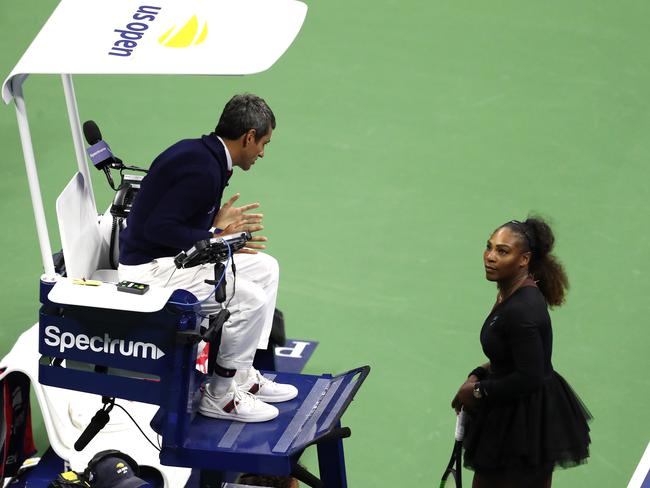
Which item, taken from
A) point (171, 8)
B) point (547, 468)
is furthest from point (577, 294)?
point (171, 8)

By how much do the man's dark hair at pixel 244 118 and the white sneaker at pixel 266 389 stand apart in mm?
1147

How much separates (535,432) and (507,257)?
795 millimetres

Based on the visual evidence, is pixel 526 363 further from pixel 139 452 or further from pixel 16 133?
pixel 16 133

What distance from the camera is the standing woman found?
211 inches

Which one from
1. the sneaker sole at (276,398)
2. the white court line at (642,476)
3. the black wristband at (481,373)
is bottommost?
the sneaker sole at (276,398)

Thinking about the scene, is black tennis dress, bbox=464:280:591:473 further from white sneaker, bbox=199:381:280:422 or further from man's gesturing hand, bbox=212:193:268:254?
man's gesturing hand, bbox=212:193:268:254

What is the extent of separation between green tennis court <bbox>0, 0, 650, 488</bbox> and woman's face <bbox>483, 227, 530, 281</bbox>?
5.29 feet

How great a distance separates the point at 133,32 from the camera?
5379 millimetres

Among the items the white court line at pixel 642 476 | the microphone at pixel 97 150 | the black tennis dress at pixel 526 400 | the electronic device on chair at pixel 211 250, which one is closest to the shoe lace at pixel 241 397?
the electronic device on chair at pixel 211 250

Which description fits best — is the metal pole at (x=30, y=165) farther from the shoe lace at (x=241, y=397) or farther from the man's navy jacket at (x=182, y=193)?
the shoe lace at (x=241, y=397)

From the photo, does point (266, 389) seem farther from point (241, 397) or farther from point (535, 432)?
point (535, 432)

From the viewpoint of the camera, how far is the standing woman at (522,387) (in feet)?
17.6

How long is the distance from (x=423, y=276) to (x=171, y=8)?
342cm

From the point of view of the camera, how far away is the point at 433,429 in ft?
23.0
